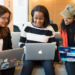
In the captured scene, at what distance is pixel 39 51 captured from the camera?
101 centimetres

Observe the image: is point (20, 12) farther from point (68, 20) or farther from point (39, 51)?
Answer: point (39, 51)

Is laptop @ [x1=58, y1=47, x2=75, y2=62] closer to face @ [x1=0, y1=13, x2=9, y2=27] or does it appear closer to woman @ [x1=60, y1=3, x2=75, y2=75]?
A: woman @ [x1=60, y1=3, x2=75, y2=75]

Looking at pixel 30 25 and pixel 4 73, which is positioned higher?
pixel 30 25

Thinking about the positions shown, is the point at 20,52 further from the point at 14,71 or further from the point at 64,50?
the point at 64,50

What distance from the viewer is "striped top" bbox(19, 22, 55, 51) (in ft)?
4.17

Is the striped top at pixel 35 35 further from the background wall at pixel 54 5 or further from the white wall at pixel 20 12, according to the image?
the background wall at pixel 54 5

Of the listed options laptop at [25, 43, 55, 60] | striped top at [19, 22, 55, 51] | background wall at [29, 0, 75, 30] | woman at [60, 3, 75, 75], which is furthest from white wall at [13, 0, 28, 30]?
laptop at [25, 43, 55, 60]

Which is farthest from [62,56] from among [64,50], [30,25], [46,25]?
[30,25]

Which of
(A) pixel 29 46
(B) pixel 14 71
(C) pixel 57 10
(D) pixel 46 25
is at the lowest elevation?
(B) pixel 14 71

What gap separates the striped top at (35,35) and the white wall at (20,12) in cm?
192

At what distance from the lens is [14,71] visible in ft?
3.57

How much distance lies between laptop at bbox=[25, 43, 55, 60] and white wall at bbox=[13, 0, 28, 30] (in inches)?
88.3

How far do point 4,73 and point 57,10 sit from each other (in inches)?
144

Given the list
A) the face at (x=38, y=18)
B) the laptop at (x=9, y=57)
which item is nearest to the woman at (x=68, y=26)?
the face at (x=38, y=18)
